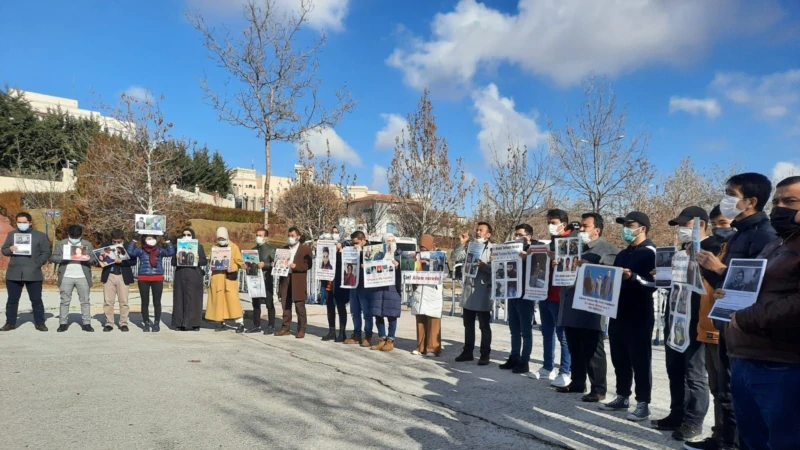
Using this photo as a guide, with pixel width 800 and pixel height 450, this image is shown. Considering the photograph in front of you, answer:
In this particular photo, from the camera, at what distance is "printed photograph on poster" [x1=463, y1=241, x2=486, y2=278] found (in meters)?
8.58

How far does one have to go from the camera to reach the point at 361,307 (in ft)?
33.8

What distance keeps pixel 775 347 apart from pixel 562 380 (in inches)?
166

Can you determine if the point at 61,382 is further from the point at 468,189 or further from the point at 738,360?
the point at 468,189

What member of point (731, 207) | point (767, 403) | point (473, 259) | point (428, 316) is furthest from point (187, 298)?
point (767, 403)

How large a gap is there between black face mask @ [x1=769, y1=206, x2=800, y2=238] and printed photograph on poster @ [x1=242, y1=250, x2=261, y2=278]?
927 cm

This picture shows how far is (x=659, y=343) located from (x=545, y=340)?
4572 millimetres

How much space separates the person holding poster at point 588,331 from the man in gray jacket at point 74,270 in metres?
8.76

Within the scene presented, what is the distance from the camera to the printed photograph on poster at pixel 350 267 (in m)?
10.0

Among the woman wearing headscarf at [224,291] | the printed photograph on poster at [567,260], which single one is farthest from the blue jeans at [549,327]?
the woman wearing headscarf at [224,291]

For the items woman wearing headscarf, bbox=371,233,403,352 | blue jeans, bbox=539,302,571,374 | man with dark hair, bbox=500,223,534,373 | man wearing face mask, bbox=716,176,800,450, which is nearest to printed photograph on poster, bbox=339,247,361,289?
woman wearing headscarf, bbox=371,233,403,352

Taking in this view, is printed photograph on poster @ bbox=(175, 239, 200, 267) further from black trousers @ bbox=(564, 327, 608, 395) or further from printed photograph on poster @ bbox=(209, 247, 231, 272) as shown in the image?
black trousers @ bbox=(564, 327, 608, 395)

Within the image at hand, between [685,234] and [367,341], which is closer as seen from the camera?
[685,234]

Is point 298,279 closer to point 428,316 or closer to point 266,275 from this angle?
point 266,275

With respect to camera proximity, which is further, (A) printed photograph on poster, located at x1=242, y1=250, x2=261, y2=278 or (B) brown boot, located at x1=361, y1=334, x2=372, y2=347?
(A) printed photograph on poster, located at x1=242, y1=250, x2=261, y2=278
